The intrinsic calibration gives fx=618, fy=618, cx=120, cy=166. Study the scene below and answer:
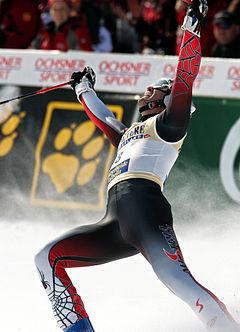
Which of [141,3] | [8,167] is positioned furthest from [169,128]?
[141,3]

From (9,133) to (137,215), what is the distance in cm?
393

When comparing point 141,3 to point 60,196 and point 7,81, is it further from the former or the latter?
point 60,196

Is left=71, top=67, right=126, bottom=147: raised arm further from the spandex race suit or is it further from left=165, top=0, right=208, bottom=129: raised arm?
left=165, top=0, right=208, bottom=129: raised arm

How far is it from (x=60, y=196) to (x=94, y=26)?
2.35m

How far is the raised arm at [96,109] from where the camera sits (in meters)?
4.46

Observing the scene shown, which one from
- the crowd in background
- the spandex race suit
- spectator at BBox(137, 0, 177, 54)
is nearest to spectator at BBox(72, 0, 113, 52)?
the crowd in background

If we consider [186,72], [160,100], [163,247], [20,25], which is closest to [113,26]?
[20,25]

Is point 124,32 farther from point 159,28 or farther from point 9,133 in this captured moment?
point 9,133

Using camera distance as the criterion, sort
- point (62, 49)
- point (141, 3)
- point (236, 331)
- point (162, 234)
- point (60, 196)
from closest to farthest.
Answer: point (236, 331), point (162, 234), point (60, 196), point (62, 49), point (141, 3)

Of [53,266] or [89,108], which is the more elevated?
[89,108]

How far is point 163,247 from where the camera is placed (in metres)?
3.47

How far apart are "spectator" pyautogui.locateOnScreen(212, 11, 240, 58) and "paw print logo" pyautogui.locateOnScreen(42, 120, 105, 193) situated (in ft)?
5.46

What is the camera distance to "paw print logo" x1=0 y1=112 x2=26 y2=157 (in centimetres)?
721

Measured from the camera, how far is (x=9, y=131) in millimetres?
7238
